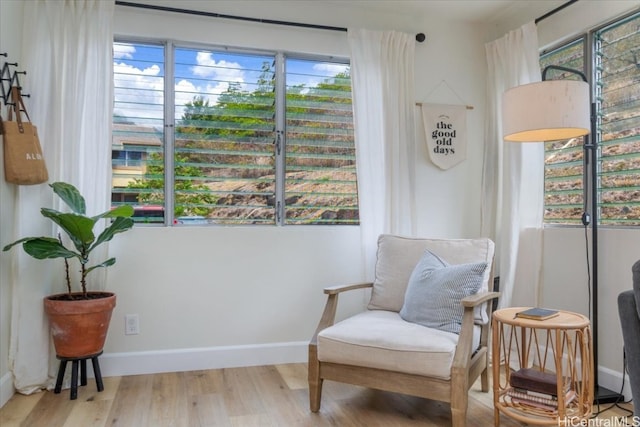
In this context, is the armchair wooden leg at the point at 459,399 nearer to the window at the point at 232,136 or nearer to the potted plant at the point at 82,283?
the window at the point at 232,136

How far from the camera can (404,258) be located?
2.76 m

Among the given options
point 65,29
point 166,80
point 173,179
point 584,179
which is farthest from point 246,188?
point 584,179

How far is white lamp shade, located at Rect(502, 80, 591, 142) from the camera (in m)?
2.15

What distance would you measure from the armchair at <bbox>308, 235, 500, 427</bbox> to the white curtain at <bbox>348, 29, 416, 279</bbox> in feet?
1.18

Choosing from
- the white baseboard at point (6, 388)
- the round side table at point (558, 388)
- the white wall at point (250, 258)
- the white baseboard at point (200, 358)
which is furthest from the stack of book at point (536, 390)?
the white baseboard at point (6, 388)

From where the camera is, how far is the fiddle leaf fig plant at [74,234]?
2.34m

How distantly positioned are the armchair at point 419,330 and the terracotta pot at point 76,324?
1194mm

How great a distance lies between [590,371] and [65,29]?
3.31 metres

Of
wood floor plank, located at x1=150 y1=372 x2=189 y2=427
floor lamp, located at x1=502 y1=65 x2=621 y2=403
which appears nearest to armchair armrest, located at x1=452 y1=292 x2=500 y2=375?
floor lamp, located at x1=502 y1=65 x2=621 y2=403

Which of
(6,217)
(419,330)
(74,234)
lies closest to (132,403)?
(74,234)

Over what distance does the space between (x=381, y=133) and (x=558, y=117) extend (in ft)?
4.12

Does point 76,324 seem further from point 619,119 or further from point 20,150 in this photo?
point 619,119

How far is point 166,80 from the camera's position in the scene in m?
2.98

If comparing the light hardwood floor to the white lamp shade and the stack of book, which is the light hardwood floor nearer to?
the stack of book
